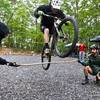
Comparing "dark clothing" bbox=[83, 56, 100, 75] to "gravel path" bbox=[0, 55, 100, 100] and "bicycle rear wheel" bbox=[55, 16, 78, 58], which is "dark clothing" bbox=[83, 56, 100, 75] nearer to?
"gravel path" bbox=[0, 55, 100, 100]

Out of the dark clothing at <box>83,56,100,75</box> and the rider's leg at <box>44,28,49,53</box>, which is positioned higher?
the rider's leg at <box>44,28,49,53</box>

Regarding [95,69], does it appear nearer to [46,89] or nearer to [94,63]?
[94,63]

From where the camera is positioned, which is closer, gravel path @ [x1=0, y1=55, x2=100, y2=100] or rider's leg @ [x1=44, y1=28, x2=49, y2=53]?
rider's leg @ [x1=44, y1=28, x2=49, y2=53]

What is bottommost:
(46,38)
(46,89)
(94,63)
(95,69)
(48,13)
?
(46,89)

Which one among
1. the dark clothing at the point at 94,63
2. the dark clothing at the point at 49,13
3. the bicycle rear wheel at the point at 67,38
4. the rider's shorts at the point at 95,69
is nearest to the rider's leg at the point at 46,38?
the dark clothing at the point at 49,13

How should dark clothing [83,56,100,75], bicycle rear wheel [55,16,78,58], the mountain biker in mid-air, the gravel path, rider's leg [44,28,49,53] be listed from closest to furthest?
bicycle rear wheel [55,16,78,58]
the mountain biker in mid-air
rider's leg [44,28,49,53]
the gravel path
dark clothing [83,56,100,75]

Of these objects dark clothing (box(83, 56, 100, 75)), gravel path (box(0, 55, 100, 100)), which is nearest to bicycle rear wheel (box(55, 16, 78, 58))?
gravel path (box(0, 55, 100, 100))

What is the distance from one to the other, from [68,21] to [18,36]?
33600 mm

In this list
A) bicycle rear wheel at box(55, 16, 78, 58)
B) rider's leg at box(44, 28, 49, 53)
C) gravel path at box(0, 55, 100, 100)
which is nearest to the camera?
bicycle rear wheel at box(55, 16, 78, 58)

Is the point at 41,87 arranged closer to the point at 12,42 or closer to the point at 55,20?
the point at 55,20

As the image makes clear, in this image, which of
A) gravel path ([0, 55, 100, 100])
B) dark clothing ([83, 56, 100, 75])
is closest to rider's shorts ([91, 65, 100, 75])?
dark clothing ([83, 56, 100, 75])

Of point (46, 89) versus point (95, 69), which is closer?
point (95, 69)

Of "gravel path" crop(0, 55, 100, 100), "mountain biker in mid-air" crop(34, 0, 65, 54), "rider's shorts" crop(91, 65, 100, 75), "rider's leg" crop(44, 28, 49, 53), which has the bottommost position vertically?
"gravel path" crop(0, 55, 100, 100)

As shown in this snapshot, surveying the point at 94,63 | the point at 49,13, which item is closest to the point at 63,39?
the point at 49,13
